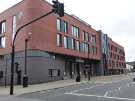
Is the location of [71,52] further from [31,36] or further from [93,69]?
[93,69]

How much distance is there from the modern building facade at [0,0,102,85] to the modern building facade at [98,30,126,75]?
22.2 metres

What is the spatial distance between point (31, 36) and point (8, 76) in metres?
8.31

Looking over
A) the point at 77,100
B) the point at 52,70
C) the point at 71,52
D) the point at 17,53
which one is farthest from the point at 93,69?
the point at 77,100

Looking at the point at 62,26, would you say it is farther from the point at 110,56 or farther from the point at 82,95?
the point at 110,56

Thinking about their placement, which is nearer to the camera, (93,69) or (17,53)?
(17,53)

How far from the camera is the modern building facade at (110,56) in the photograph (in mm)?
82062

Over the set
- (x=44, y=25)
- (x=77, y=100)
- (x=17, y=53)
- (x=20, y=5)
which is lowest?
(x=77, y=100)

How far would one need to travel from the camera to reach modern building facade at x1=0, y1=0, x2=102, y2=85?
139 feet

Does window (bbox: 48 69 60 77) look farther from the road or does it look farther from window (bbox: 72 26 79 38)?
the road

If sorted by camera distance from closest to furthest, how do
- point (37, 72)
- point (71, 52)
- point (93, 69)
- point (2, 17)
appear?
point (37, 72) → point (2, 17) → point (71, 52) → point (93, 69)

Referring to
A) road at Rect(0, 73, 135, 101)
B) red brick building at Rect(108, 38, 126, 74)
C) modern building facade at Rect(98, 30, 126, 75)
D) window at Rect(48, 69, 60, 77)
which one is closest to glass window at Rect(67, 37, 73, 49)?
window at Rect(48, 69, 60, 77)

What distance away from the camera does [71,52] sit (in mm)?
55938

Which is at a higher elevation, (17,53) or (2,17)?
(2,17)

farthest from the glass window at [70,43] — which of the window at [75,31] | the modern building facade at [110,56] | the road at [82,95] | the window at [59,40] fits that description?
the road at [82,95]
